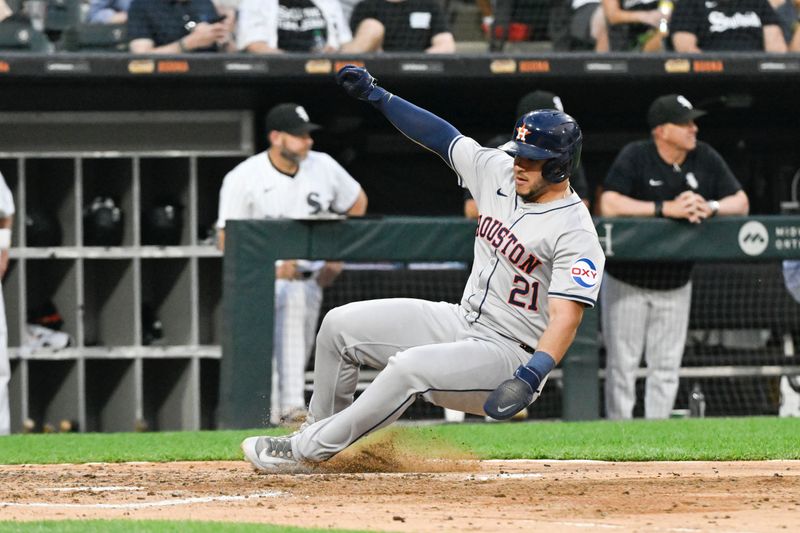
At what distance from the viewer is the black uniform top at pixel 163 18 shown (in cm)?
941

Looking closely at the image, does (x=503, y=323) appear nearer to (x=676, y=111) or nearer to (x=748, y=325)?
(x=676, y=111)

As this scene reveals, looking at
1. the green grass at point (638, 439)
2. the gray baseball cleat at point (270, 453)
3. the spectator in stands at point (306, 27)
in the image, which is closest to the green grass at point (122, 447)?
the green grass at point (638, 439)

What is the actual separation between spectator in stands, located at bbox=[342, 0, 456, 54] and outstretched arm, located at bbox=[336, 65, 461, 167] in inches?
159

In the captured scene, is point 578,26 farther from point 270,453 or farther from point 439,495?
point 439,495

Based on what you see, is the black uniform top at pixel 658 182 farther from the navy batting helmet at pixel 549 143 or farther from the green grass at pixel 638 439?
the navy batting helmet at pixel 549 143

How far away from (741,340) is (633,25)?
7.16 feet

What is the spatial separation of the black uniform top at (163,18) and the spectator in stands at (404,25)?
3.18 ft

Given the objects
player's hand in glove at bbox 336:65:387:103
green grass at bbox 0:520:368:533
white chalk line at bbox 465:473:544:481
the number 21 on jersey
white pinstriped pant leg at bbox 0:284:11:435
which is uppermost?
player's hand in glove at bbox 336:65:387:103

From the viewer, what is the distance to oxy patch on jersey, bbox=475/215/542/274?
16.7 ft

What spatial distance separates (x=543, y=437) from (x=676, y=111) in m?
2.19

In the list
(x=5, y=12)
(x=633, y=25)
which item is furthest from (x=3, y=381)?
(x=633, y=25)

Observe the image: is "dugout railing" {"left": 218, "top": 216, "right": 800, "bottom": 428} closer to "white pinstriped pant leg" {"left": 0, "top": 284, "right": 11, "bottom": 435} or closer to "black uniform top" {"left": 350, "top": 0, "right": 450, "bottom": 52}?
"white pinstriped pant leg" {"left": 0, "top": 284, "right": 11, "bottom": 435}

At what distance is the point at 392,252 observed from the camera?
26.9 feet

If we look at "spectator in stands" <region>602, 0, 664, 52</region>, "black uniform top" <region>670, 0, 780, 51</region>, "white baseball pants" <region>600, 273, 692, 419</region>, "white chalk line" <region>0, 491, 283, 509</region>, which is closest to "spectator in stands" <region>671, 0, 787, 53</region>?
"black uniform top" <region>670, 0, 780, 51</region>
